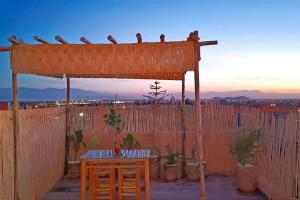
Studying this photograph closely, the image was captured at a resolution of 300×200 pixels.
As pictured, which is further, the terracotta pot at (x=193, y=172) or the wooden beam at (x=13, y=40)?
the terracotta pot at (x=193, y=172)

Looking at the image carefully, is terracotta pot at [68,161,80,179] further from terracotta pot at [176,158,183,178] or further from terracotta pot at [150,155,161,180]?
terracotta pot at [176,158,183,178]

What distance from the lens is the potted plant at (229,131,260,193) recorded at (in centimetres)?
719

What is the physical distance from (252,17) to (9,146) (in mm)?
8625

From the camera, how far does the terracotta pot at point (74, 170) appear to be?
29.0ft

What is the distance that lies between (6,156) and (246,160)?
4.36 m

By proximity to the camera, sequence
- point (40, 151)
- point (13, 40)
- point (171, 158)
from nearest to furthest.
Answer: point (13, 40) → point (40, 151) → point (171, 158)

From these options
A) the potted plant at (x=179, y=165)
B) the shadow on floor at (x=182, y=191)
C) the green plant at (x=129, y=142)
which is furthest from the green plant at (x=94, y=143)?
the potted plant at (x=179, y=165)

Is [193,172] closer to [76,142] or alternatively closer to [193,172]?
[193,172]

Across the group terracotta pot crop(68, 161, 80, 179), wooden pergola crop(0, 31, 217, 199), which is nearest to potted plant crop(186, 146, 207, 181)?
terracotta pot crop(68, 161, 80, 179)

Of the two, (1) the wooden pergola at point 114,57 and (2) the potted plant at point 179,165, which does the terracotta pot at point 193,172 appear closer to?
(2) the potted plant at point 179,165

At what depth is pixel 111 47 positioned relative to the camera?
524 centimetres

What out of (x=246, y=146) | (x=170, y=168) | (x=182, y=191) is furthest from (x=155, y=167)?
(x=246, y=146)

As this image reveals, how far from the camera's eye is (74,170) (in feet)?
29.1

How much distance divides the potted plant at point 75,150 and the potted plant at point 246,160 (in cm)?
366
